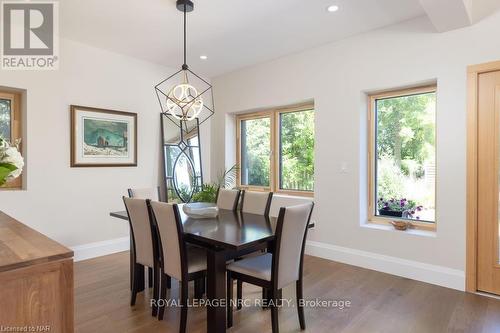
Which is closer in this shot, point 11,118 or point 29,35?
point 29,35

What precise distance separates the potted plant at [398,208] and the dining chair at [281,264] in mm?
1767

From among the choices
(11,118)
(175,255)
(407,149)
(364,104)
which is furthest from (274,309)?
(11,118)

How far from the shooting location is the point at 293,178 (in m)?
4.48

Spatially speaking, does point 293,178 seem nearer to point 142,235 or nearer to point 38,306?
point 142,235

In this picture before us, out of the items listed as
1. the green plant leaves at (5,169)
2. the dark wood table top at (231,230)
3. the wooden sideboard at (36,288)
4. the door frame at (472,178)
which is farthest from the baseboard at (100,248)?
the door frame at (472,178)

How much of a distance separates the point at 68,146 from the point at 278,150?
9.26 ft

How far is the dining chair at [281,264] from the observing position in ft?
6.65

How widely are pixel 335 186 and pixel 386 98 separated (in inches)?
47.2

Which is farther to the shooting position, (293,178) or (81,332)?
(293,178)

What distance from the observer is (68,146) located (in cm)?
371

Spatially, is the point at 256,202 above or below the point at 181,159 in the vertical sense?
below

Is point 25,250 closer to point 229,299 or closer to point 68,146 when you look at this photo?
point 229,299

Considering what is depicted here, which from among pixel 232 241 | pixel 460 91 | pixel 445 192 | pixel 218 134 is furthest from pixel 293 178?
pixel 232 241

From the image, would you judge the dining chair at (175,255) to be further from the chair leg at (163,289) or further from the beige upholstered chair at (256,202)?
the beige upholstered chair at (256,202)
